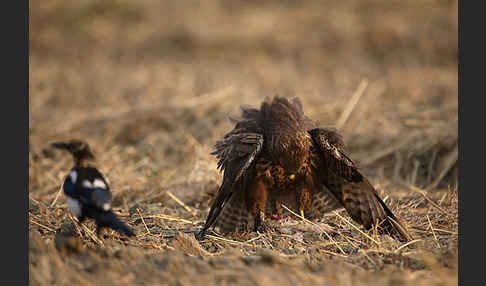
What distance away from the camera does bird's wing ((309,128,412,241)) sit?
12.9ft

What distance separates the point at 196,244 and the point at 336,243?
1123 millimetres

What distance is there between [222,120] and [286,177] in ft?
12.6

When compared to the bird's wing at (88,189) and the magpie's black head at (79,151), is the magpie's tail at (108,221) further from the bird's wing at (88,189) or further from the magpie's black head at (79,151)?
the magpie's black head at (79,151)

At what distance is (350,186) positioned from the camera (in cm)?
415

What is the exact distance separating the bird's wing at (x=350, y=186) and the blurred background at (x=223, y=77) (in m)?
1.53

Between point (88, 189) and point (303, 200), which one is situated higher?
point (88, 189)

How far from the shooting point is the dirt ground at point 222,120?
3.29 meters

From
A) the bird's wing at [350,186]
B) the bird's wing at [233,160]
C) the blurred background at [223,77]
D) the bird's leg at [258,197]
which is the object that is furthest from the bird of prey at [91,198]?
the blurred background at [223,77]

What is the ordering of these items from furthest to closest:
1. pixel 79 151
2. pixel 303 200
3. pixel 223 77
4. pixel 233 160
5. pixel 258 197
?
pixel 223 77
pixel 303 200
pixel 258 197
pixel 233 160
pixel 79 151

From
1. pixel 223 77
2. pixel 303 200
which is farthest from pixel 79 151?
pixel 223 77

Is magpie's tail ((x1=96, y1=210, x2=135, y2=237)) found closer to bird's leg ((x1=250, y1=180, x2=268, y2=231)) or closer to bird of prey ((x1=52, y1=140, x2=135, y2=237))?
bird of prey ((x1=52, y1=140, x2=135, y2=237))

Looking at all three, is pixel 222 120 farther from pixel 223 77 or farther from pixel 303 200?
pixel 303 200

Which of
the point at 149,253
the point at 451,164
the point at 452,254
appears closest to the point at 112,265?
the point at 149,253

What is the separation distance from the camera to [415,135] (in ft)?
22.3
